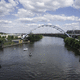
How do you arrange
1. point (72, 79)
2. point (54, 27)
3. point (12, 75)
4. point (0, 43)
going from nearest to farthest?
point (72, 79) < point (12, 75) < point (0, 43) < point (54, 27)

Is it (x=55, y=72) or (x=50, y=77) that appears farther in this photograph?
(x=55, y=72)

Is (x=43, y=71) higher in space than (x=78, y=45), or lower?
lower

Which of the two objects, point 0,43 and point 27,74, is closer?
point 27,74

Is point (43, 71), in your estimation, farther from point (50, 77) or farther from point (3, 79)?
point (3, 79)

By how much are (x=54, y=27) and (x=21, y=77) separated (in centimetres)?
11322

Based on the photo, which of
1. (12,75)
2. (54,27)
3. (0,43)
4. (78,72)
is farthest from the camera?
(54,27)

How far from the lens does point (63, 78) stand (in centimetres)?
2003

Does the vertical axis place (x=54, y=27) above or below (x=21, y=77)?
above

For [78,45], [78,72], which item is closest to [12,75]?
[78,72]

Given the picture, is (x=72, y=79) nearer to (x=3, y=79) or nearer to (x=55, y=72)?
(x=55, y=72)

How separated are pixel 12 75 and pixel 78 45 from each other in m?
38.0

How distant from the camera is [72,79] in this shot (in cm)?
1972

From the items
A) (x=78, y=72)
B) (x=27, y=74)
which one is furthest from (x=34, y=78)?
(x=78, y=72)

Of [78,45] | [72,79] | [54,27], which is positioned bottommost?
[72,79]
